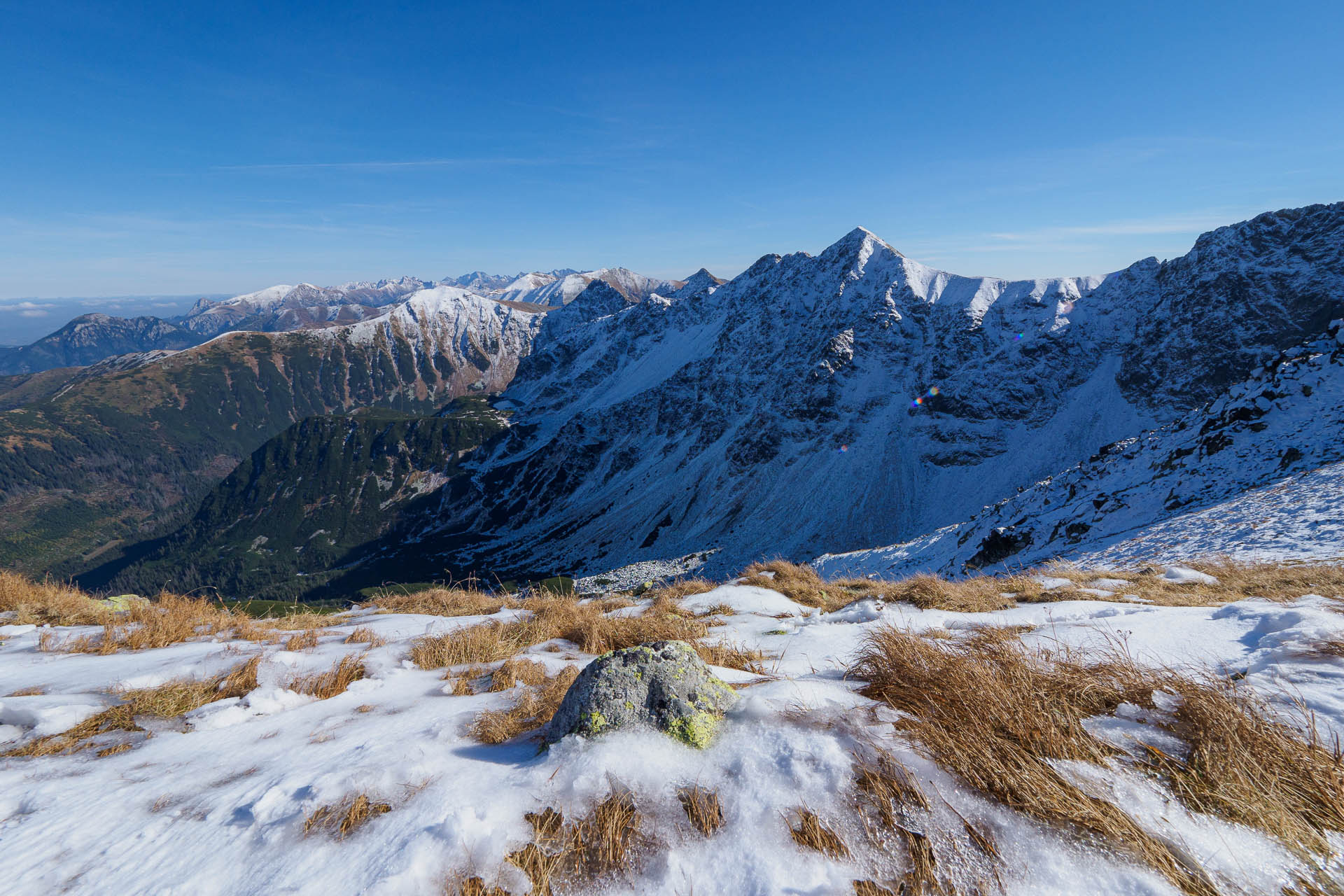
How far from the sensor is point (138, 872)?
245 cm

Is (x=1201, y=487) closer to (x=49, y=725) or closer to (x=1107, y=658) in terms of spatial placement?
(x=1107, y=658)

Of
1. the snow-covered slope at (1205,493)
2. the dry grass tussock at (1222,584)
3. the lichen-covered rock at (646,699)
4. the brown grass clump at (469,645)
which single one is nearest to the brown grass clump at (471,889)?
the lichen-covered rock at (646,699)

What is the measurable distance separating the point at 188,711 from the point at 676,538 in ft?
413

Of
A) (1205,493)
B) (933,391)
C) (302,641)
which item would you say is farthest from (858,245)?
(302,641)

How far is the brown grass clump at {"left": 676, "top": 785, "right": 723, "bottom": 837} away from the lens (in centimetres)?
262

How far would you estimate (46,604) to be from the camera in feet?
24.8

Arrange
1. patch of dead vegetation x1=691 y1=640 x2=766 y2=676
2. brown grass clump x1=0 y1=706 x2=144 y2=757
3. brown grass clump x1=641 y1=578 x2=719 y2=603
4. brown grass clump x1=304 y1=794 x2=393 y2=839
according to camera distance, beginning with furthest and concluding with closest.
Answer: brown grass clump x1=641 y1=578 x2=719 y2=603 → patch of dead vegetation x1=691 y1=640 x2=766 y2=676 → brown grass clump x1=0 y1=706 x2=144 y2=757 → brown grass clump x1=304 y1=794 x2=393 y2=839

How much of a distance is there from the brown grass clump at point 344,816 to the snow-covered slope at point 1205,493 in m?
20.3

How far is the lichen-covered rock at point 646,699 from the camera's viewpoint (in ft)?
11.3

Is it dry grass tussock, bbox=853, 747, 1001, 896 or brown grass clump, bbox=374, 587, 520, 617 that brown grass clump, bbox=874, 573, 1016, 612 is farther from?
brown grass clump, bbox=374, 587, 520, 617

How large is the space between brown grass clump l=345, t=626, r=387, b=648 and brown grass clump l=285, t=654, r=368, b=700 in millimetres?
1029

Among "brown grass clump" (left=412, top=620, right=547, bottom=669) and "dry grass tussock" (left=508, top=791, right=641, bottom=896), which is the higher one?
"dry grass tussock" (left=508, top=791, right=641, bottom=896)

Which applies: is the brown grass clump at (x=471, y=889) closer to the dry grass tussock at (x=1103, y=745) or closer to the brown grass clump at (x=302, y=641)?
the dry grass tussock at (x=1103, y=745)

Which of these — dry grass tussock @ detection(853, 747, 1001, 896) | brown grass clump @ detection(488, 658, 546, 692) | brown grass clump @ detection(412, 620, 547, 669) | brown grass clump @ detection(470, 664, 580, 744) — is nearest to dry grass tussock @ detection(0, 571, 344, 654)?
brown grass clump @ detection(412, 620, 547, 669)
